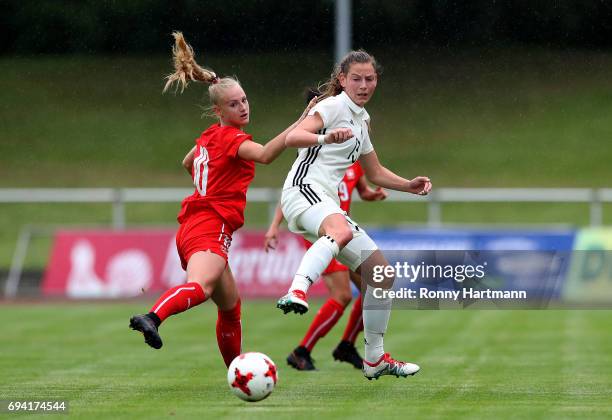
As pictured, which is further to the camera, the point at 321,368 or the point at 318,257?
the point at 321,368

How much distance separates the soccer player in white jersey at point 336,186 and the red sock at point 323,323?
1709 millimetres

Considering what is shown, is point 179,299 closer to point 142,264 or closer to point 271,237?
point 271,237

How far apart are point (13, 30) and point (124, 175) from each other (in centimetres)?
832

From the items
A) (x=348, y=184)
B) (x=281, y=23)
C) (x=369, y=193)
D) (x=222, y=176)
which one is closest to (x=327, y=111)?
(x=222, y=176)

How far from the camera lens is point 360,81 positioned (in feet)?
25.9

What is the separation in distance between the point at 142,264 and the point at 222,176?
11.0m

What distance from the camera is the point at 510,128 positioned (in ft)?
104

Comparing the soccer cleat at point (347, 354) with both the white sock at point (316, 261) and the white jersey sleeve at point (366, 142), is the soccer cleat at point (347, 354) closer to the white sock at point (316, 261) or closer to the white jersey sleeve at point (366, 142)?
the white jersey sleeve at point (366, 142)

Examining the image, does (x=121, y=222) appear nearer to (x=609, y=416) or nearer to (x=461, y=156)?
(x=461, y=156)

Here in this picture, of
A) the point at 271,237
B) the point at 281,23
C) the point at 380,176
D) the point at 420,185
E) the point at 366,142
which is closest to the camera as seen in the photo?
Answer: the point at 420,185

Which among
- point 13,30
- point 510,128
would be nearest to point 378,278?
point 13,30

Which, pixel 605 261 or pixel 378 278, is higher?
pixel 378 278

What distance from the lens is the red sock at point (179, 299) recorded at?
730cm

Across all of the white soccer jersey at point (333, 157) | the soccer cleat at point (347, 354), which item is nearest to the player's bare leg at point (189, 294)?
the white soccer jersey at point (333, 157)
